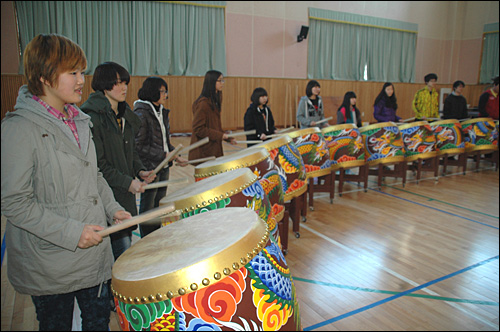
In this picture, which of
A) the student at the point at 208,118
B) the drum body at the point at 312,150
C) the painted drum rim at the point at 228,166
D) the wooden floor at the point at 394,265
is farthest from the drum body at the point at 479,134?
the painted drum rim at the point at 228,166

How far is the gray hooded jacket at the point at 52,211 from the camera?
0.86 meters

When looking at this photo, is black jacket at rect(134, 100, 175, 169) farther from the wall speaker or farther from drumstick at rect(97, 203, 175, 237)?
the wall speaker

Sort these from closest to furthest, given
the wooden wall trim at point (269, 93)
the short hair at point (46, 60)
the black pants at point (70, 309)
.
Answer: the short hair at point (46, 60) → the black pants at point (70, 309) → the wooden wall trim at point (269, 93)

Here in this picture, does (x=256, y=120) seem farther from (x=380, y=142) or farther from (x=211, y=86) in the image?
(x=380, y=142)

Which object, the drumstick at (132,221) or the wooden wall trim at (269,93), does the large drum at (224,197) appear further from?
the wooden wall trim at (269,93)

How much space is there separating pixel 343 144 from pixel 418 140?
4.14ft

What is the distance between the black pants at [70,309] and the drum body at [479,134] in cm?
533

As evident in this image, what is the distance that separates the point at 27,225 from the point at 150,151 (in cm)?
155

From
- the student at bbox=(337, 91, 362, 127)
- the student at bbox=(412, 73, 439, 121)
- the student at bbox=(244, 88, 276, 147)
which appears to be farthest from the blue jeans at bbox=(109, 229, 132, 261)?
the student at bbox=(412, 73, 439, 121)

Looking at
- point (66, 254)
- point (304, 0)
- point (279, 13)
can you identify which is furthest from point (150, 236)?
point (304, 0)

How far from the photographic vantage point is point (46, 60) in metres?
0.83

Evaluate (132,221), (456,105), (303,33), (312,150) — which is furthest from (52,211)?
(303,33)

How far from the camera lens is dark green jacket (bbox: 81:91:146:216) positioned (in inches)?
64.0

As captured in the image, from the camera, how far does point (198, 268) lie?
0.83 meters
